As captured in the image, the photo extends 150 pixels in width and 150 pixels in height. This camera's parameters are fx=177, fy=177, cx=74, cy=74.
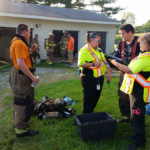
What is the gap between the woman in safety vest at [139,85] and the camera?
2.72 m

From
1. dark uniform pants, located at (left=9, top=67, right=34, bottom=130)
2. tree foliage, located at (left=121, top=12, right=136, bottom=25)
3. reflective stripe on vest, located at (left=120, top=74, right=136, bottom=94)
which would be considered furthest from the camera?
tree foliage, located at (left=121, top=12, right=136, bottom=25)

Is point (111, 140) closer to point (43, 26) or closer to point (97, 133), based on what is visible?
point (97, 133)

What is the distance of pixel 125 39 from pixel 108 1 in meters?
29.7

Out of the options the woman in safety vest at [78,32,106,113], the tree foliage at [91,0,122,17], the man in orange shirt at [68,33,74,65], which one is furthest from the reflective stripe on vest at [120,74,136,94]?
the tree foliage at [91,0,122,17]

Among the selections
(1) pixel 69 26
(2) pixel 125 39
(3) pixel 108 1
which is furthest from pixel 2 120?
(3) pixel 108 1

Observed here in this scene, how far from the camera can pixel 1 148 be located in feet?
10.6

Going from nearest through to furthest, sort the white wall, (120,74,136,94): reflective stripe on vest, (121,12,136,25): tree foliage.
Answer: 1. (120,74,136,94): reflective stripe on vest
2. the white wall
3. (121,12,136,25): tree foliage

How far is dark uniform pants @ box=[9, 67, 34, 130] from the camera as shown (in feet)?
11.1

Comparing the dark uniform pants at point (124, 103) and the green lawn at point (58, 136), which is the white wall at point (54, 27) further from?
the dark uniform pants at point (124, 103)

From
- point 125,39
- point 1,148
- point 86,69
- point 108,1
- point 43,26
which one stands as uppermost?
point 108,1

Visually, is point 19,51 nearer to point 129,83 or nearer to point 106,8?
point 129,83

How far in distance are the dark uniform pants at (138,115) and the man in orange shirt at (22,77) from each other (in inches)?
70.6

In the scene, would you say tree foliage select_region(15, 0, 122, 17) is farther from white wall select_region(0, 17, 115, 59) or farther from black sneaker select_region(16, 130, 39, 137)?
black sneaker select_region(16, 130, 39, 137)

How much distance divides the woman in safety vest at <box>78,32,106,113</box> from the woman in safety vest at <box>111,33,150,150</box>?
836 mm
